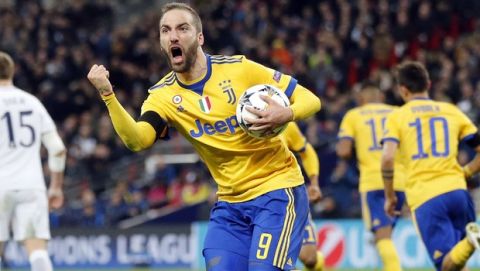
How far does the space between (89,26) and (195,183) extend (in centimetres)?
817

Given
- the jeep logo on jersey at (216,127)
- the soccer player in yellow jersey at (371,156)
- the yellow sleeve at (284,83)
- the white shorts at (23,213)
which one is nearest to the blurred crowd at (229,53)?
the soccer player in yellow jersey at (371,156)

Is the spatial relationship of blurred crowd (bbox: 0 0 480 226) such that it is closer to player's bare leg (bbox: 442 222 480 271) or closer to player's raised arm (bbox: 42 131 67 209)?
player's raised arm (bbox: 42 131 67 209)

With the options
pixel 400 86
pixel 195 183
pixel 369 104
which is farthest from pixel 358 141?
pixel 195 183

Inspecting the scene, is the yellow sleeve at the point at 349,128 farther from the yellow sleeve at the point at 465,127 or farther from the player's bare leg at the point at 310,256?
the yellow sleeve at the point at 465,127

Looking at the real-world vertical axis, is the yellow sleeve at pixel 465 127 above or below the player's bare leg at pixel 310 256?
above

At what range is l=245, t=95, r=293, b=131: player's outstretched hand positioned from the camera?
6516 mm

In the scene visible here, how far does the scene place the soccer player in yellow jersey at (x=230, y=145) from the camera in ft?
22.2

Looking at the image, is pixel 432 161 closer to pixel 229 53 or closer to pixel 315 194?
pixel 315 194

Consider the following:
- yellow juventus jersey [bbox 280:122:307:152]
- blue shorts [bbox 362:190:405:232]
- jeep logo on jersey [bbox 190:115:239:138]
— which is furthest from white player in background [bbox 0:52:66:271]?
blue shorts [bbox 362:190:405:232]

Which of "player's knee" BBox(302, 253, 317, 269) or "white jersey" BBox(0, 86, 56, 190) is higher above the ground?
"white jersey" BBox(0, 86, 56, 190)

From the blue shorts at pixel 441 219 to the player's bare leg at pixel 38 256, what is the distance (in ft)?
10.8

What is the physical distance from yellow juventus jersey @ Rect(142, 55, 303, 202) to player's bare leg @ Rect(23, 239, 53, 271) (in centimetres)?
321

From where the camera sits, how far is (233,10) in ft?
80.6

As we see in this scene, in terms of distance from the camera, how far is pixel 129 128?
659 centimetres
